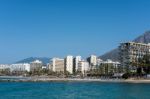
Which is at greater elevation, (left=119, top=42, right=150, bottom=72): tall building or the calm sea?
(left=119, top=42, right=150, bottom=72): tall building

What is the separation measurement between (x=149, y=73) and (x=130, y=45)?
31434mm

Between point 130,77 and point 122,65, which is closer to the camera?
point 130,77

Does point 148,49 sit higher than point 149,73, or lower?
higher

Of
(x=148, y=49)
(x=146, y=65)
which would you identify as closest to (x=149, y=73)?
(x=146, y=65)

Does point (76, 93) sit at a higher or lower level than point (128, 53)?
lower

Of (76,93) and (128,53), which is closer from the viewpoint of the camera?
(76,93)

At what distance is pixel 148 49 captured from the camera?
633 ft

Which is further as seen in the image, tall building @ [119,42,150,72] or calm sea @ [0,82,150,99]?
tall building @ [119,42,150,72]

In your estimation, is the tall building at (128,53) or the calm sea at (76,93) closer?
the calm sea at (76,93)

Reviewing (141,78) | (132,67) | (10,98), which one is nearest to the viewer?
(10,98)

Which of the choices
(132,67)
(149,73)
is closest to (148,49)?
(132,67)

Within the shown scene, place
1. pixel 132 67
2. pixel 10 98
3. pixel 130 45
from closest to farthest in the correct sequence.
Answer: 1. pixel 10 98
2. pixel 132 67
3. pixel 130 45

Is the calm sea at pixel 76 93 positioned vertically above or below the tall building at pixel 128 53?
below

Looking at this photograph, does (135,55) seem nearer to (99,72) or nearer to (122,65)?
(122,65)
